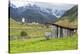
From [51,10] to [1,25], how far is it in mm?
526

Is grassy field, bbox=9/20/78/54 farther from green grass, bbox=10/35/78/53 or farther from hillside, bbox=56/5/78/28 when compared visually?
hillside, bbox=56/5/78/28

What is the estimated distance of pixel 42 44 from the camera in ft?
5.27

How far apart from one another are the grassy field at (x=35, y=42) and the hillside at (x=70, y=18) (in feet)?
0.47

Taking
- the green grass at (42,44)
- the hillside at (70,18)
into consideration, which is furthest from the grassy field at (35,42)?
the hillside at (70,18)

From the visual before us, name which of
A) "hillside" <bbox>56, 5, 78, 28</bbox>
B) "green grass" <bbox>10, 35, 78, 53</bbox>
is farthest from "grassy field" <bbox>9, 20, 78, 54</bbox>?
"hillside" <bbox>56, 5, 78, 28</bbox>

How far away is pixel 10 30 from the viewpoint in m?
1.51

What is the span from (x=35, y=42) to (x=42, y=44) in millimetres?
76

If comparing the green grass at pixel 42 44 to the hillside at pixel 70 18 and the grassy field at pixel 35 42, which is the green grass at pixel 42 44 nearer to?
the grassy field at pixel 35 42

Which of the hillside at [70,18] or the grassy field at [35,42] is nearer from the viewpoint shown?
the grassy field at [35,42]

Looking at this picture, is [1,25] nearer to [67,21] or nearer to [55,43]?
[55,43]

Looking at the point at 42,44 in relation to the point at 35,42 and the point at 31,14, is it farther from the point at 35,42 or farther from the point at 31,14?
the point at 31,14

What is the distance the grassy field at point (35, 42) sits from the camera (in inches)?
60.0

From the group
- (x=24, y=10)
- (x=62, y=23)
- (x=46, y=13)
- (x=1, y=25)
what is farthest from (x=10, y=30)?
(x=62, y=23)

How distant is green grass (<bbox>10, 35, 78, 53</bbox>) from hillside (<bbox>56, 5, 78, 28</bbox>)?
0.14 metres
